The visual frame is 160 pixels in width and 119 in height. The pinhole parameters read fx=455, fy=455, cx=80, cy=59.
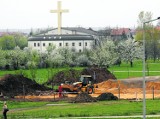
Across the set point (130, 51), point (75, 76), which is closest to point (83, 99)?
point (75, 76)

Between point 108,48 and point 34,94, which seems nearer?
point 34,94

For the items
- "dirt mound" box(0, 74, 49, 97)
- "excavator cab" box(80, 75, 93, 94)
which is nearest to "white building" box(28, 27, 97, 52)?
"dirt mound" box(0, 74, 49, 97)

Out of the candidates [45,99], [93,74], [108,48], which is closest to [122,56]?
[108,48]

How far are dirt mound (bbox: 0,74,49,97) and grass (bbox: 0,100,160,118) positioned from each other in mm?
6900

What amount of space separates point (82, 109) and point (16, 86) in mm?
15581

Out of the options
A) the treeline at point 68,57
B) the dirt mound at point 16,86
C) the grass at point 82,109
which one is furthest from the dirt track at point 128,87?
the treeline at point 68,57

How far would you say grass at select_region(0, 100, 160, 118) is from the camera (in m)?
33.7

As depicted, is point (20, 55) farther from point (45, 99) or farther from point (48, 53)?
point (45, 99)

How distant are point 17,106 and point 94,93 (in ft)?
39.8

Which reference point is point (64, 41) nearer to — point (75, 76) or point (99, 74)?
point (99, 74)

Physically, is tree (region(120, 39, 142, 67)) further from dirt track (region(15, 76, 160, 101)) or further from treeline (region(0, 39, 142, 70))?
dirt track (region(15, 76, 160, 101))

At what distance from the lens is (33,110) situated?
37125 millimetres

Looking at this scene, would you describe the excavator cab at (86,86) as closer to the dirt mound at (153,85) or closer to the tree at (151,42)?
the dirt mound at (153,85)

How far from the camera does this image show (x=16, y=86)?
50562mm
